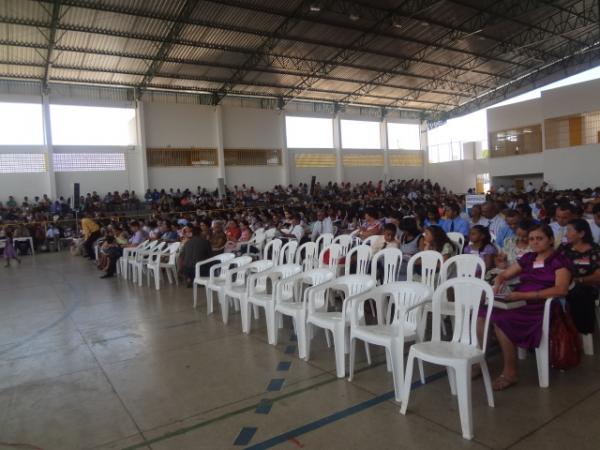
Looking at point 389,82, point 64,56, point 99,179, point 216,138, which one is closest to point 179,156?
point 216,138

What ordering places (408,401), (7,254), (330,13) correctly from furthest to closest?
1. (330,13)
2. (7,254)
3. (408,401)

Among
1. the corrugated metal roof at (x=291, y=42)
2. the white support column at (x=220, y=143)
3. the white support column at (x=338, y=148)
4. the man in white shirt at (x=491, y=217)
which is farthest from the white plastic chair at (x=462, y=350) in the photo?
the white support column at (x=338, y=148)

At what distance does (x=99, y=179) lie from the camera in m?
17.5

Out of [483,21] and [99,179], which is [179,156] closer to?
[99,179]

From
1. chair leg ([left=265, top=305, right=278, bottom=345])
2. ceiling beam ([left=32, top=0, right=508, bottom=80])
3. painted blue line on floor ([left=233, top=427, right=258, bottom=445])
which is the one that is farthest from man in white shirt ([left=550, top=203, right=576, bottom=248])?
ceiling beam ([left=32, top=0, right=508, bottom=80])

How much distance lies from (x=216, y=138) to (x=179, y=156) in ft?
6.22

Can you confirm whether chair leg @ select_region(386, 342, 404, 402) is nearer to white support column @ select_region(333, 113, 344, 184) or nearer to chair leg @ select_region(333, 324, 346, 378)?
chair leg @ select_region(333, 324, 346, 378)

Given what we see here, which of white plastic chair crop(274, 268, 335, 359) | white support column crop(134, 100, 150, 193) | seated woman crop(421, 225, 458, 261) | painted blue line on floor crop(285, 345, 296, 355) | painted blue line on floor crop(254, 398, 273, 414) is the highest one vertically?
white support column crop(134, 100, 150, 193)

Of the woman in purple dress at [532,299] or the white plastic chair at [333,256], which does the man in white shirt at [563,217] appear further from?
the white plastic chair at [333,256]

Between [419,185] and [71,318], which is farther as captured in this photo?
[419,185]

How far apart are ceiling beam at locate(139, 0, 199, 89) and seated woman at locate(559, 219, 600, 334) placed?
1158 cm

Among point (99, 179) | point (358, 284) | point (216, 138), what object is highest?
point (216, 138)

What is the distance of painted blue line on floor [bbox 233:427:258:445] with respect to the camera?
238 cm

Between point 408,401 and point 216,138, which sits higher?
point 216,138
